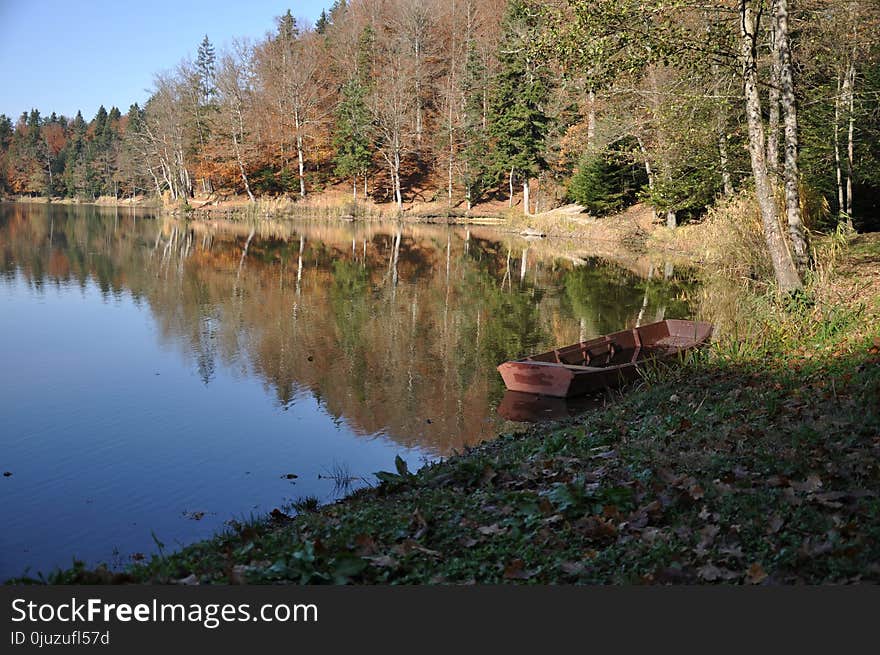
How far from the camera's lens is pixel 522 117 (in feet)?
161

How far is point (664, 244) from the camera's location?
35406 millimetres

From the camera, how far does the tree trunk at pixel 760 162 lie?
531 inches

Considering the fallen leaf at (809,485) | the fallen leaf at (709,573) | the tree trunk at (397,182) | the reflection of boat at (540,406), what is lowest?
the reflection of boat at (540,406)

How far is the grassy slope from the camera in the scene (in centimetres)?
455

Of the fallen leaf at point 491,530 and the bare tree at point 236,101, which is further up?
the bare tree at point 236,101

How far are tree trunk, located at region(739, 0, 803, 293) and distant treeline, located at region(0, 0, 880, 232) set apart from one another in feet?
0.18

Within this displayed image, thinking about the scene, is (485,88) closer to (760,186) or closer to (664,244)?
(664,244)

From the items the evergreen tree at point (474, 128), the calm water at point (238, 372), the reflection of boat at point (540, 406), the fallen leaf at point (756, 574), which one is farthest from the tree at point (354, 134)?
the fallen leaf at point (756, 574)

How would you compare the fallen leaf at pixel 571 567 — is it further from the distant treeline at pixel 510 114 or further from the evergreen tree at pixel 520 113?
the evergreen tree at pixel 520 113

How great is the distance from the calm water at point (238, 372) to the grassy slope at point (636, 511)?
1.91m

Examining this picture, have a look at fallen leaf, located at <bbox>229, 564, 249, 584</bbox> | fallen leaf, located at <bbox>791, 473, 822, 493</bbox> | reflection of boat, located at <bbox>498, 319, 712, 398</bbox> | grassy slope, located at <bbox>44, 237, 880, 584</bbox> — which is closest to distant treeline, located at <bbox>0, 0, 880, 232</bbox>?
reflection of boat, located at <bbox>498, 319, 712, 398</bbox>

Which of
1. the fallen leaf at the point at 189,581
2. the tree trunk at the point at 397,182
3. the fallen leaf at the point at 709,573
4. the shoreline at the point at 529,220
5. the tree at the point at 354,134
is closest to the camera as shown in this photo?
the fallen leaf at the point at 709,573

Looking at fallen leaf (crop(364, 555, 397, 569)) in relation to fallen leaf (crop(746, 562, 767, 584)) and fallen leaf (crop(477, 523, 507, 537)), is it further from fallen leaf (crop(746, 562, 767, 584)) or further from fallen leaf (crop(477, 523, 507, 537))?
fallen leaf (crop(746, 562, 767, 584))

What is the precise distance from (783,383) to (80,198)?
111m
